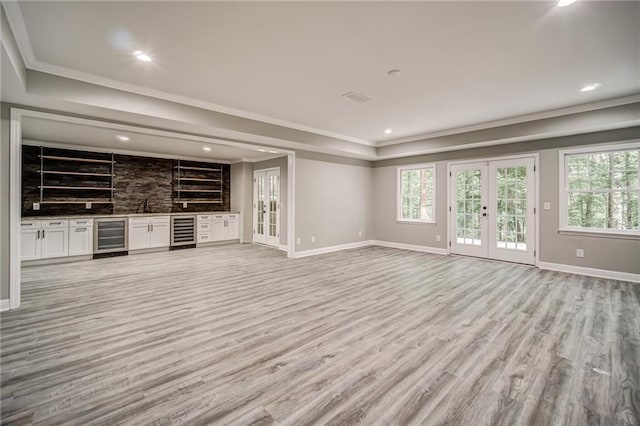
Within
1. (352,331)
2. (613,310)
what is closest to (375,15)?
(352,331)

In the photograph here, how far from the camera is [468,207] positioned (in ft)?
20.5

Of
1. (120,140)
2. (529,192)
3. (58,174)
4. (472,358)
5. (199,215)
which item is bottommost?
(472,358)

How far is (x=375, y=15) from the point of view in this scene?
7.47 ft

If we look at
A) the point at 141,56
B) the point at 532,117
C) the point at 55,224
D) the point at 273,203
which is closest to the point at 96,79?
the point at 141,56

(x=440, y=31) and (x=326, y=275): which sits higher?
(x=440, y=31)

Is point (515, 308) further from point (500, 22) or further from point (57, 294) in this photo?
point (57, 294)

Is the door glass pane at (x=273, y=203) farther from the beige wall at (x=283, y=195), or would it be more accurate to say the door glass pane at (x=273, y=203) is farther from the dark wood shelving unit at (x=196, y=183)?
the dark wood shelving unit at (x=196, y=183)

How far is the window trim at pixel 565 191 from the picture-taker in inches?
175

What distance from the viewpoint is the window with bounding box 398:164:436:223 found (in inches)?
273

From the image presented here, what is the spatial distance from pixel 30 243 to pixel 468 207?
8.67 metres

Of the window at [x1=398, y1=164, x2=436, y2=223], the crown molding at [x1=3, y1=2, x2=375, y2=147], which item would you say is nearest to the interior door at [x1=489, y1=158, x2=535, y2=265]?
the window at [x1=398, y1=164, x2=436, y2=223]

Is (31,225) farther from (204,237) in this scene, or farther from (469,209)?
(469,209)

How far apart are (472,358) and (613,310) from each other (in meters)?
2.34

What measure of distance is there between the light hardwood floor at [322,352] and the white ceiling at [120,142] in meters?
2.51
